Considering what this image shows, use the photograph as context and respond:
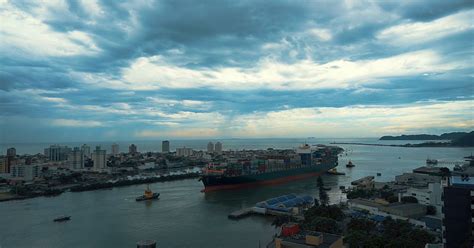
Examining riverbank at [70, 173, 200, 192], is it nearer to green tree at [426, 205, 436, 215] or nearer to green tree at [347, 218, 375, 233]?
green tree at [347, 218, 375, 233]

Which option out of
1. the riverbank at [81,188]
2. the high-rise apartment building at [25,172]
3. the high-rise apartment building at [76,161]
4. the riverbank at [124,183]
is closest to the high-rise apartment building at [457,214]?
the riverbank at [81,188]

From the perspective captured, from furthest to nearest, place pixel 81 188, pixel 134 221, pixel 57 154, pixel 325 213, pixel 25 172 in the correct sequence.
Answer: pixel 57 154
pixel 25 172
pixel 81 188
pixel 134 221
pixel 325 213

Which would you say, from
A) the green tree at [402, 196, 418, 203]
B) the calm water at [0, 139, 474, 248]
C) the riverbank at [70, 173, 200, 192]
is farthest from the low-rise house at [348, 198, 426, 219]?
the riverbank at [70, 173, 200, 192]

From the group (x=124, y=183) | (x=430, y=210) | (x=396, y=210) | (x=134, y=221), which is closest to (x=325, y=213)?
(x=396, y=210)

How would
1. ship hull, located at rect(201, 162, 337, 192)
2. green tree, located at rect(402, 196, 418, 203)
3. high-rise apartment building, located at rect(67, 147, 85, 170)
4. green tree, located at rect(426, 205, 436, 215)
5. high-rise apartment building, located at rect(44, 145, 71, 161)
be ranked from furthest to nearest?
high-rise apartment building, located at rect(44, 145, 71, 161) < high-rise apartment building, located at rect(67, 147, 85, 170) < ship hull, located at rect(201, 162, 337, 192) < green tree, located at rect(402, 196, 418, 203) < green tree, located at rect(426, 205, 436, 215)

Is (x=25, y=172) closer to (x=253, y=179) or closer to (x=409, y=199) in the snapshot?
(x=253, y=179)

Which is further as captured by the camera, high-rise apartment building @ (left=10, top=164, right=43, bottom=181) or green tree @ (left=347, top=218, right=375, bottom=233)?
high-rise apartment building @ (left=10, top=164, right=43, bottom=181)

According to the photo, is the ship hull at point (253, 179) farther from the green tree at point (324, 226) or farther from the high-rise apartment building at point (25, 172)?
the high-rise apartment building at point (25, 172)

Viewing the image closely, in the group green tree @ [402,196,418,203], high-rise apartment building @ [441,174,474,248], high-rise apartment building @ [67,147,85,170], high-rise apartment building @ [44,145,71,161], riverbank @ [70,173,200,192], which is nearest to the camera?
high-rise apartment building @ [441,174,474,248]

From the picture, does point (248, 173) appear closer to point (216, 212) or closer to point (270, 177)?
point (270, 177)
